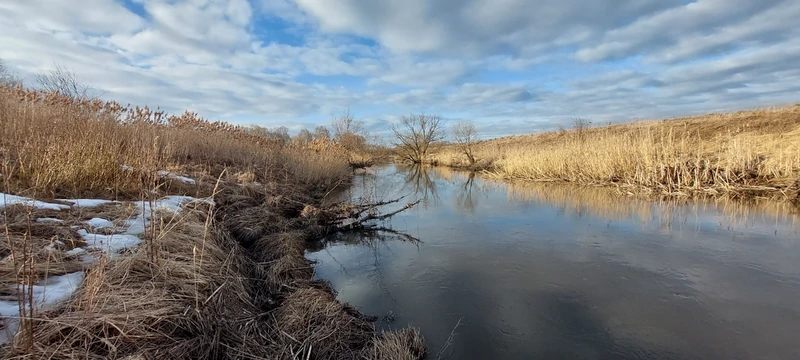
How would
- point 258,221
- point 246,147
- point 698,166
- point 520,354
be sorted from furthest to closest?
point 246,147 → point 698,166 → point 258,221 → point 520,354

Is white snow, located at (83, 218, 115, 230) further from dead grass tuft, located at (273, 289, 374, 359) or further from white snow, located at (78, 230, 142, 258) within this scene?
dead grass tuft, located at (273, 289, 374, 359)

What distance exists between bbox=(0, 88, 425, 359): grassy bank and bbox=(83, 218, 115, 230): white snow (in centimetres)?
1

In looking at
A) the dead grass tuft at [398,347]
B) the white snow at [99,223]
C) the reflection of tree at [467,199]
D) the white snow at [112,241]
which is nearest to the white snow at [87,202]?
the white snow at [99,223]

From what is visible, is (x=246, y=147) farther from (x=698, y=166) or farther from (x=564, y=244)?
(x=698, y=166)

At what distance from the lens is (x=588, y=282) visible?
3994mm

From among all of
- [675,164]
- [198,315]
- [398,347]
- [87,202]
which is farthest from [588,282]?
[675,164]

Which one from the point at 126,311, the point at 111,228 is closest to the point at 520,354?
the point at 126,311

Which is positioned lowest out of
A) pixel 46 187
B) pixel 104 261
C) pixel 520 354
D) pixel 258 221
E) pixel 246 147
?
pixel 520 354

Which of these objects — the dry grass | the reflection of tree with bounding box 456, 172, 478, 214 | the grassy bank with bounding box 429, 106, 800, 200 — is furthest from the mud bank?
the grassy bank with bounding box 429, 106, 800, 200

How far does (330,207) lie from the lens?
7535mm

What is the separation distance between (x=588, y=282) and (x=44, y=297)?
4.60 m

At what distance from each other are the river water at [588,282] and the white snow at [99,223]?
2.28 metres

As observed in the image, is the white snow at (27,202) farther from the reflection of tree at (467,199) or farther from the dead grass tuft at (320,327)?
the reflection of tree at (467,199)

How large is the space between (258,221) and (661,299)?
553 centimetres
